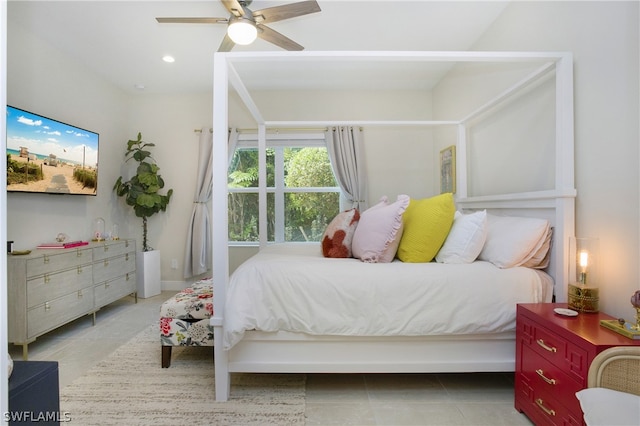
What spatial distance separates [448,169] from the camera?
336 cm

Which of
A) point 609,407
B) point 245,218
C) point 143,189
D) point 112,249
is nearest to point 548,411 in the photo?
point 609,407

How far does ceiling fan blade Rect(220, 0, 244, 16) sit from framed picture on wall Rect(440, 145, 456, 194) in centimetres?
237

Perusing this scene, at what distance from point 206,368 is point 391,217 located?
159 centimetres

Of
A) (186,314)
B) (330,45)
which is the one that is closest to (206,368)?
(186,314)

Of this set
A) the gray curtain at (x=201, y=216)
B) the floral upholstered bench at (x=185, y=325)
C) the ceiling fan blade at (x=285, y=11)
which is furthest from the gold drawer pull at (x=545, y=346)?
the gray curtain at (x=201, y=216)

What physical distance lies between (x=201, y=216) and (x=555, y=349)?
3.69 m

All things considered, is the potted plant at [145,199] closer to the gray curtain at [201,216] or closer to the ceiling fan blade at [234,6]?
the gray curtain at [201,216]

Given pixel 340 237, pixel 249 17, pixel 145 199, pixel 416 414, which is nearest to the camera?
pixel 416 414

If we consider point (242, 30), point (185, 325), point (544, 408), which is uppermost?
point (242, 30)

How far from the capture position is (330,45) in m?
2.86

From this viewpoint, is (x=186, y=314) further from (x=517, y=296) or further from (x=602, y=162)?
(x=602, y=162)

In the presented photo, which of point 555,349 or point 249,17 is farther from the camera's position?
point 249,17

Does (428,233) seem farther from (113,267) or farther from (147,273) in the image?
(147,273)

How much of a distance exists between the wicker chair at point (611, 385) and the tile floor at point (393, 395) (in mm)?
669
